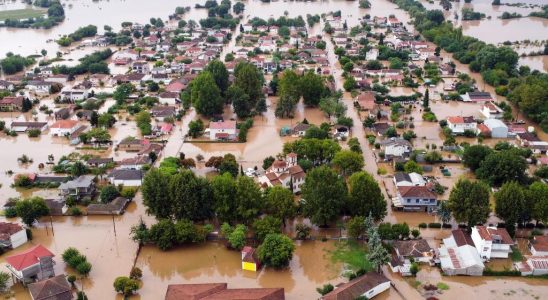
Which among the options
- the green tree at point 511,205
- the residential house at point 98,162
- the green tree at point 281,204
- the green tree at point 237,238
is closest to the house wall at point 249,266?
the green tree at point 237,238

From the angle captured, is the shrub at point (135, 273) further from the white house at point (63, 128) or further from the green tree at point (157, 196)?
the white house at point (63, 128)

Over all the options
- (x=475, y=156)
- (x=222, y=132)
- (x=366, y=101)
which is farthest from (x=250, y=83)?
(x=475, y=156)

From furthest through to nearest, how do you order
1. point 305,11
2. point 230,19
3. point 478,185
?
point 305,11 → point 230,19 → point 478,185

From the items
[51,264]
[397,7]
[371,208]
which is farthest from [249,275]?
[397,7]

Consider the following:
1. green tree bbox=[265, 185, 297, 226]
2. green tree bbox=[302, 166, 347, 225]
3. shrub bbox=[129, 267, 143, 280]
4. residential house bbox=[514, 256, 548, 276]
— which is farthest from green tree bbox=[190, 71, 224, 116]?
residential house bbox=[514, 256, 548, 276]

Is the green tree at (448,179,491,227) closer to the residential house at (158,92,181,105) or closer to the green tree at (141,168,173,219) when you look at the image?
the green tree at (141,168,173,219)

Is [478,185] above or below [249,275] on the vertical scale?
above

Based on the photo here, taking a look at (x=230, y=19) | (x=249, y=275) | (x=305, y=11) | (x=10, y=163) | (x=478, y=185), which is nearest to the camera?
(x=249, y=275)

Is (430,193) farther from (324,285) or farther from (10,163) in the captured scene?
(10,163)
